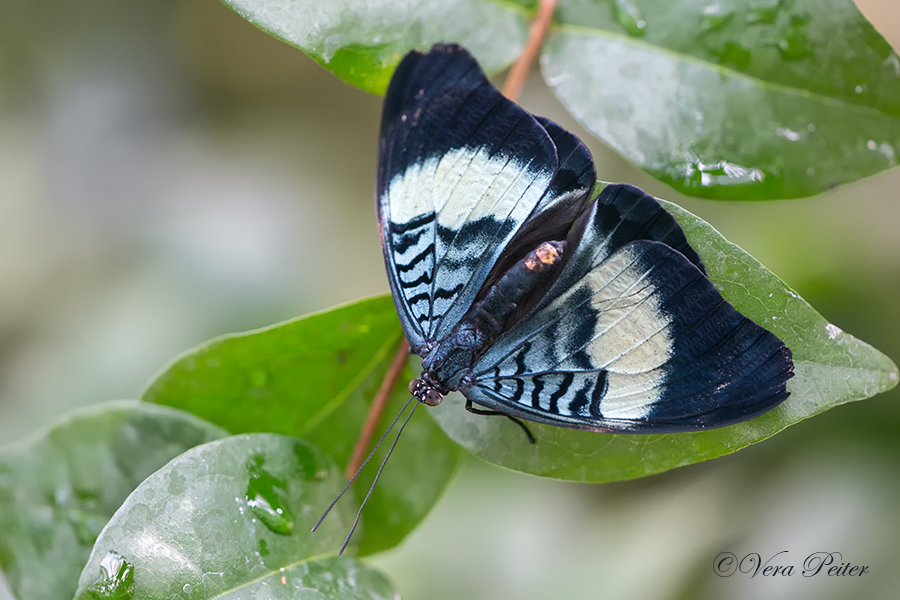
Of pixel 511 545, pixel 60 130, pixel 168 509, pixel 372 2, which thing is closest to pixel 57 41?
pixel 60 130

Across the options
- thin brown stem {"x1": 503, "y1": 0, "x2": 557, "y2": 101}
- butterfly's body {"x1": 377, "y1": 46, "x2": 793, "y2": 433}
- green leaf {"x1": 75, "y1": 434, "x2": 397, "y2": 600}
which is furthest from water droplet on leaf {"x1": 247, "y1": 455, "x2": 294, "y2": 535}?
thin brown stem {"x1": 503, "y1": 0, "x2": 557, "y2": 101}

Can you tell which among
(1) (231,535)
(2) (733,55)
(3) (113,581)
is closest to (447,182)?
(2) (733,55)

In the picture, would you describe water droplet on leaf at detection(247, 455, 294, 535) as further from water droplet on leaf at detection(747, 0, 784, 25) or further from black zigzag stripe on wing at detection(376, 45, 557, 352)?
water droplet on leaf at detection(747, 0, 784, 25)

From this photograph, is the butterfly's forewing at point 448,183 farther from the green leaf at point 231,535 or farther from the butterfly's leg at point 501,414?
the green leaf at point 231,535

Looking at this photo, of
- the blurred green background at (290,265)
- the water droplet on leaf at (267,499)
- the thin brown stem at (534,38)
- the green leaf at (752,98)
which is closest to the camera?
the water droplet on leaf at (267,499)

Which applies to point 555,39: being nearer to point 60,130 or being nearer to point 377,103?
point 377,103

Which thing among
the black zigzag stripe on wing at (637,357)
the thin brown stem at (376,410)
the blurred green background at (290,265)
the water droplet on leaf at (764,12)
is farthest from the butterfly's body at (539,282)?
the blurred green background at (290,265)
